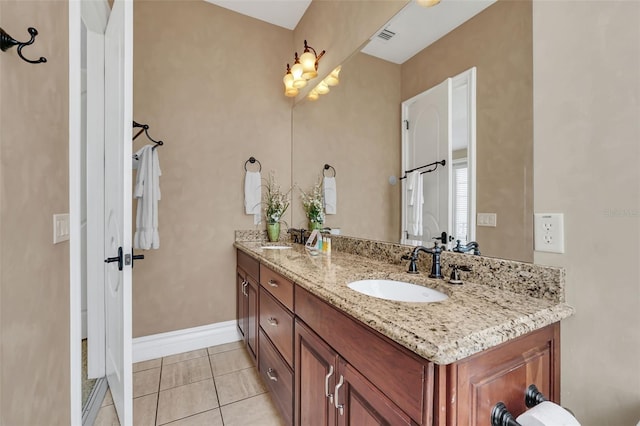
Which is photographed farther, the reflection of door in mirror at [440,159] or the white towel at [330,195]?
the white towel at [330,195]

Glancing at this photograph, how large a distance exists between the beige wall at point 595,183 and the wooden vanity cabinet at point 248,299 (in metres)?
1.58

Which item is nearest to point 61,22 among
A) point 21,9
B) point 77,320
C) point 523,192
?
point 21,9

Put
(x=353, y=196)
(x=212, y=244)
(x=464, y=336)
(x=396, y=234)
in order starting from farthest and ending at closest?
1. (x=212, y=244)
2. (x=353, y=196)
3. (x=396, y=234)
4. (x=464, y=336)

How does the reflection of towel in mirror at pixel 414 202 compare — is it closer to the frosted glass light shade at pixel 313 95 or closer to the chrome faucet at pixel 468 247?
the chrome faucet at pixel 468 247

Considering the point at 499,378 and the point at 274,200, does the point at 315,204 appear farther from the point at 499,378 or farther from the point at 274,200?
the point at 499,378

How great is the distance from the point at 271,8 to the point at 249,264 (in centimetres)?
225

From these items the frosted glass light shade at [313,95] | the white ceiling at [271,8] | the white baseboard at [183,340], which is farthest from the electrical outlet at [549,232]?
the white ceiling at [271,8]

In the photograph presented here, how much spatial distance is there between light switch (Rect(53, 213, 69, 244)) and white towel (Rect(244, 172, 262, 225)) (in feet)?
4.71

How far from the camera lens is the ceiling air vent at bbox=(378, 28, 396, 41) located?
1.57 meters

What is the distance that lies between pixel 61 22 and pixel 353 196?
1.63 metres

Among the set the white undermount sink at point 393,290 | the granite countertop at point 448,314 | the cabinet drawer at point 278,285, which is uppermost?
the granite countertop at point 448,314

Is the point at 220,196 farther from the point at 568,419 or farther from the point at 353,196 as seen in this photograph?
the point at 568,419

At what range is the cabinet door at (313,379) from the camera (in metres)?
0.98

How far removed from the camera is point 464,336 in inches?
25.1
